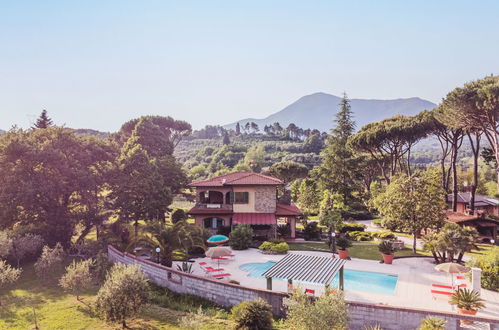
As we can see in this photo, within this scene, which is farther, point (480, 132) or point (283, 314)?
point (480, 132)

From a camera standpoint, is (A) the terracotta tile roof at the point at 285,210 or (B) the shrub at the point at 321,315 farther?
(A) the terracotta tile roof at the point at 285,210

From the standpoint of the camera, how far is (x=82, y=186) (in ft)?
96.9

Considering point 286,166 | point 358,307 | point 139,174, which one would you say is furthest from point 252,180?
point 286,166

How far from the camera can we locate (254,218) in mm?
33438

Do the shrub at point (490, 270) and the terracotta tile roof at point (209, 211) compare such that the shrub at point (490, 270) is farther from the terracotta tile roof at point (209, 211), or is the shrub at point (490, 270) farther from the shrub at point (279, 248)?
the terracotta tile roof at point (209, 211)

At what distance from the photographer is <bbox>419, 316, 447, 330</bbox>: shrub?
11672 mm

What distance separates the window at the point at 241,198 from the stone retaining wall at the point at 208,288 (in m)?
14.9

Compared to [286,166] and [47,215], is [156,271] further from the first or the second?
[286,166]

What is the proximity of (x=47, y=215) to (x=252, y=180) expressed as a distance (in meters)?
19.4

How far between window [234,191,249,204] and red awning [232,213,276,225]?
1.39m

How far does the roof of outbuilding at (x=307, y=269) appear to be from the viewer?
50.3 feet

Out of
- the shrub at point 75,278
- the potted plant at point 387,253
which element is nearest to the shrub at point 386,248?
the potted plant at point 387,253

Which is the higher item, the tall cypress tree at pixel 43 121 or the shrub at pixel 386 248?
the tall cypress tree at pixel 43 121

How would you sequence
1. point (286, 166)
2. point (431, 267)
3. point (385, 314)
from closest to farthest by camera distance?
point (385, 314) → point (431, 267) → point (286, 166)
